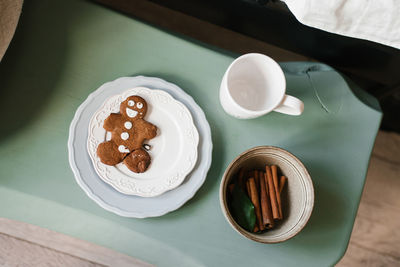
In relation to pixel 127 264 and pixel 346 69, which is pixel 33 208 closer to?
pixel 127 264

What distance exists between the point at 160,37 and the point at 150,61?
0.18ft

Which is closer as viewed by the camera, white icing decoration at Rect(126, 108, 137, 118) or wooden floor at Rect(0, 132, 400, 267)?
white icing decoration at Rect(126, 108, 137, 118)

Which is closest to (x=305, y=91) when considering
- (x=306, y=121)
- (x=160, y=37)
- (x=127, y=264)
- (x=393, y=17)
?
(x=306, y=121)

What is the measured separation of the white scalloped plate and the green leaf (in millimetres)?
100

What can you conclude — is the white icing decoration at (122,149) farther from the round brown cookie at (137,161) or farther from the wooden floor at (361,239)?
the wooden floor at (361,239)

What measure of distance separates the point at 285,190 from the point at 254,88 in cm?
20

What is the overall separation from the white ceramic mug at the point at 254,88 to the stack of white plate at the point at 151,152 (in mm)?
71

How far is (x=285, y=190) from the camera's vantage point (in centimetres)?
60

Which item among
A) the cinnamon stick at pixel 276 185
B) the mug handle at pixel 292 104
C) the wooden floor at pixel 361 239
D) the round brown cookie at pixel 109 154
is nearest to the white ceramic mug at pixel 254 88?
the mug handle at pixel 292 104

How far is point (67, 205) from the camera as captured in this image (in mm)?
589

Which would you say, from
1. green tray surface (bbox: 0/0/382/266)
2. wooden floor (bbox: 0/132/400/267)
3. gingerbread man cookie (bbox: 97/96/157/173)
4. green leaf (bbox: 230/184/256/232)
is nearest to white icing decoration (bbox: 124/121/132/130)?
gingerbread man cookie (bbox: 97/96/157/173)

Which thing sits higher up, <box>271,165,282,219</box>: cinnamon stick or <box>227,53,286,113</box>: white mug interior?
<box>227,53,286,113</box>: white mug interior

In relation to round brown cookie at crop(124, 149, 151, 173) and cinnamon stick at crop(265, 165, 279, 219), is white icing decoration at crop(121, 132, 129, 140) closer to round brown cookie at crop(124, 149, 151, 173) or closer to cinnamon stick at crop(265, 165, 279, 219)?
round brown cookie at crop(124, 149, 151, 173)

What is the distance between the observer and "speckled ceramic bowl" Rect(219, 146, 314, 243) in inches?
20.6
